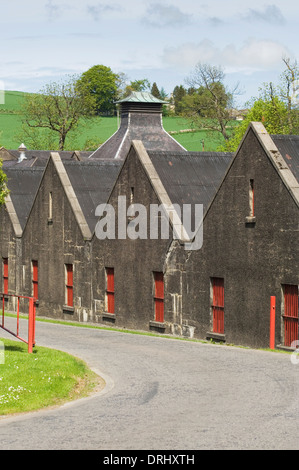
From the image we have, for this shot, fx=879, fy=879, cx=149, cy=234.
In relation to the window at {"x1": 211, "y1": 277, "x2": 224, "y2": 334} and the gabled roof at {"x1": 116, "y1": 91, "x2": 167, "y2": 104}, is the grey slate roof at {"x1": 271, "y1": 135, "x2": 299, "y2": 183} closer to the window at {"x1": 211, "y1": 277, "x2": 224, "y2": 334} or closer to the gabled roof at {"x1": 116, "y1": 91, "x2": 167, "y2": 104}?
the window at {"x1": 211, "y1": 277, "x2": 224, "y2": 334}

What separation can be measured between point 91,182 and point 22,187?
7.93 meters

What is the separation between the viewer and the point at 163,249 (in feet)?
106

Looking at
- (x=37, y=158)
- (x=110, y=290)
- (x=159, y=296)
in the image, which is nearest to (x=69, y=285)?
(x=110, y=290)

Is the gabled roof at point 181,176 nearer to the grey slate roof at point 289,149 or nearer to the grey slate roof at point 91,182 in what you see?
the grey slate roof at point 289,149

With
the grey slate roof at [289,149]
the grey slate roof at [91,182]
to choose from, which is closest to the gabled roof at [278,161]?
the grey slate roof at [289,149]

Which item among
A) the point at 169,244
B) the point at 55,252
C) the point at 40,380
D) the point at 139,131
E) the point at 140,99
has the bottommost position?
the point at 40,380

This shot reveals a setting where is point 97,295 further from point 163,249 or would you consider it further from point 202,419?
point 202,419

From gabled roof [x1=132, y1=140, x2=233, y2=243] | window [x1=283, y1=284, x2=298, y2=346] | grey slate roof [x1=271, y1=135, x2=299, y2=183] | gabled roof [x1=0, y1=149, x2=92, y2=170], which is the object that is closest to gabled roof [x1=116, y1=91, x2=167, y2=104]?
gabled roof [x1=0, y1=149, x2=92, y2=170]

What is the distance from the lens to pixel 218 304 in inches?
1153

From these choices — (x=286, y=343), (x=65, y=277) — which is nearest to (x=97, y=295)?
(x=65, y=277)

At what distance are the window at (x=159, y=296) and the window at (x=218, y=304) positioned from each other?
3.72 meters

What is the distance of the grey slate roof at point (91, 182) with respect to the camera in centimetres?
4009

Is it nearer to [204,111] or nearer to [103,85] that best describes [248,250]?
[204,111]

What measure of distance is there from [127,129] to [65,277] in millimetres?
32717
